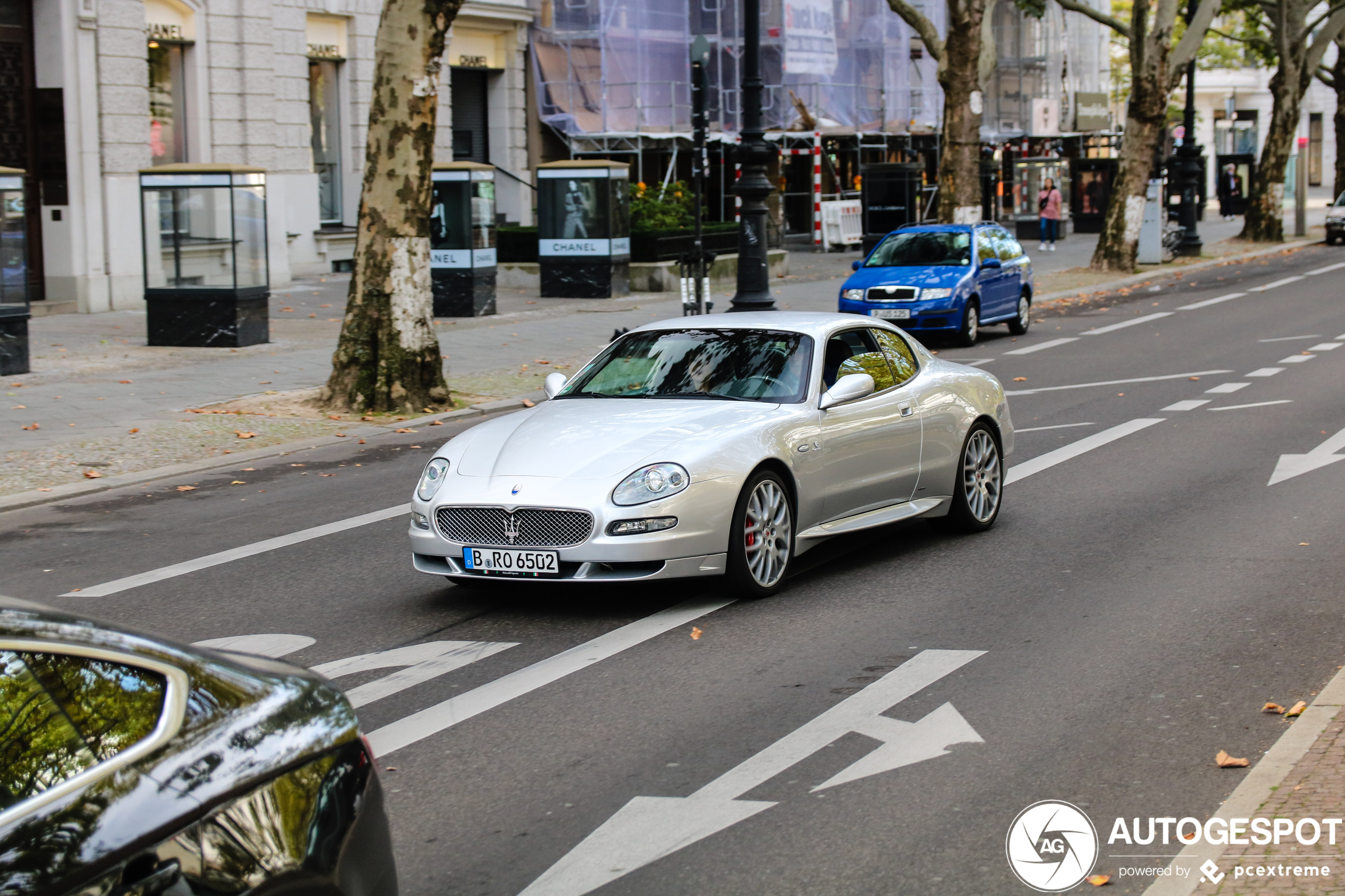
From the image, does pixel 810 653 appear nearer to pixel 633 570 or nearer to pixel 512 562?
pixel 633 570

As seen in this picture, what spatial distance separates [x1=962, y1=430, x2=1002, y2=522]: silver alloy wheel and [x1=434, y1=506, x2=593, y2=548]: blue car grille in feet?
9.88

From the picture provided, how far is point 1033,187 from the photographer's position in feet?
170

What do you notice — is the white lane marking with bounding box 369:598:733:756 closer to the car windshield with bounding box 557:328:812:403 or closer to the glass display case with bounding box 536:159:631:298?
the car windshield with bounding box 557:328:812:403

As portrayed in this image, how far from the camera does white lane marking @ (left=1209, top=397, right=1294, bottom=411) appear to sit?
1511 centimetres

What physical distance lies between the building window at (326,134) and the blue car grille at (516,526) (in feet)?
86.0

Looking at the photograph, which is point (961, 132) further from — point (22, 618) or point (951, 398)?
point (22, 618)

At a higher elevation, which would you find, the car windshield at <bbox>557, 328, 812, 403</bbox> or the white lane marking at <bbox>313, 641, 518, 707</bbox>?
the car windshield at <bbox>557, 328, 812, 403</bbox>

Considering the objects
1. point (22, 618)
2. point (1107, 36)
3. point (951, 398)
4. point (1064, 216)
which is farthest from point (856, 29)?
point (22, 618)

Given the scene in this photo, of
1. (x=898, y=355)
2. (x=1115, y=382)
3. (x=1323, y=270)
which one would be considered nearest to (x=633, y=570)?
(x=898, y=355)

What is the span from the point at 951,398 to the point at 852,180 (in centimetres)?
3827

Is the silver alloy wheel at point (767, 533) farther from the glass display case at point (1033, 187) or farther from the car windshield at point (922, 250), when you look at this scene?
the glass display case at point (1033, 187)

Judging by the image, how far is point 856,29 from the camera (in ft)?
152

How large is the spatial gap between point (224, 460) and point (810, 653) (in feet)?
24.8

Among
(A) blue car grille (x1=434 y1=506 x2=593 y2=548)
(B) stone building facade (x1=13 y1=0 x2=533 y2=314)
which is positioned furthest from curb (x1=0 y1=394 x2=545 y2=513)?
(B) stone building facade (x1=13 y1=0 x2=533 y2=314)
